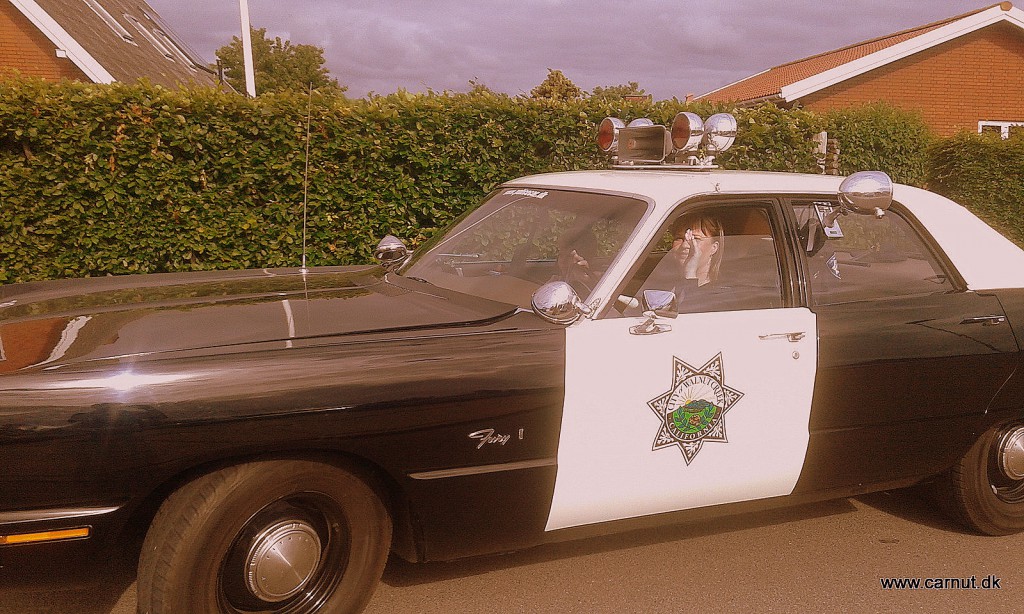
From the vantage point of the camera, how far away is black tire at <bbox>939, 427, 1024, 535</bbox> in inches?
Answer: 140

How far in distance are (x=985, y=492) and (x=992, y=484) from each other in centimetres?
11

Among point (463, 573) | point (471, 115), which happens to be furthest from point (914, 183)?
point (463, 573)

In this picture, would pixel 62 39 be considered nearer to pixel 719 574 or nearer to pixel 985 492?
pixel 719 574

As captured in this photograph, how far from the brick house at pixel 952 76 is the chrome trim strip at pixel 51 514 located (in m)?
17.1

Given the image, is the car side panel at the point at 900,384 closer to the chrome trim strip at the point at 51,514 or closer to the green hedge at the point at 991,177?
the chrome trim strip at the point at 51,514

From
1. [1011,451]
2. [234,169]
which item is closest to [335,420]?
[1011,451]

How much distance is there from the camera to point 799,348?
3111 mm

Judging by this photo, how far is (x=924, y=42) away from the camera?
17844 mm

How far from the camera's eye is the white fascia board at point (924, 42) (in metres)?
17.4

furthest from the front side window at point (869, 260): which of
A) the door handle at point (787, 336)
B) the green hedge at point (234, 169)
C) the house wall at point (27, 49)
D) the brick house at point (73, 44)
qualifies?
the house wall at point (27, 49)

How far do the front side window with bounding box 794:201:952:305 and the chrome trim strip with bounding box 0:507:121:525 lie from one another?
258 cm

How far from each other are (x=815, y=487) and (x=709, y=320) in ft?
2.71

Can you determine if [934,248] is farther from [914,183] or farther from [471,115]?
[914,183]

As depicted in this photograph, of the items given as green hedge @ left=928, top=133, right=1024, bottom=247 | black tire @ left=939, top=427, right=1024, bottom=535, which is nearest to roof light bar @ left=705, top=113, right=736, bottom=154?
black tire @ left=939, top=427, right=1024, bottom=535
